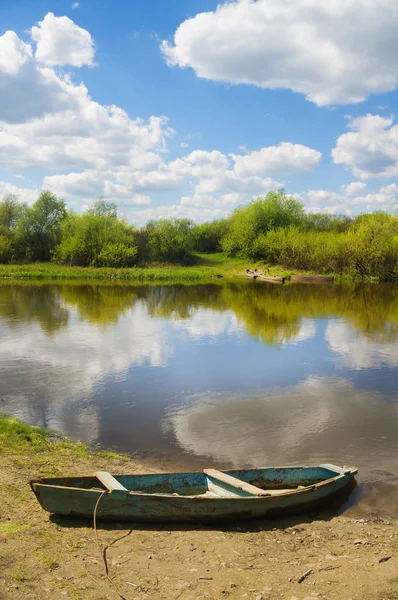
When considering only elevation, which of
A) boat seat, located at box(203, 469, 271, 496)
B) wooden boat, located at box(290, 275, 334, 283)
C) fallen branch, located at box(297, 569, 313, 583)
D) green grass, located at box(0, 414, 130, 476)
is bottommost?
fallen branch, located at box(297, 569, 313, 583)

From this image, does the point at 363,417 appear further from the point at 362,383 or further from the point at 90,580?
the point at 90,580

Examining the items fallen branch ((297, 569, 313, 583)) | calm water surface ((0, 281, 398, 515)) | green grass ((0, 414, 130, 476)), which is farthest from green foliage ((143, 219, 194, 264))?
fallen branch ((297, 569, 313, 583))

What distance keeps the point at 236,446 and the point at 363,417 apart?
4278 mm

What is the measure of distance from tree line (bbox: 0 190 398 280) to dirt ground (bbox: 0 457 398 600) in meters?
61.5

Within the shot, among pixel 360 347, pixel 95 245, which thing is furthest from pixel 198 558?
pixel 95 245

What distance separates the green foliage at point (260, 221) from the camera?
82.1 metres

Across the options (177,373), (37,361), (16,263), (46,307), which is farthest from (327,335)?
(16,263)

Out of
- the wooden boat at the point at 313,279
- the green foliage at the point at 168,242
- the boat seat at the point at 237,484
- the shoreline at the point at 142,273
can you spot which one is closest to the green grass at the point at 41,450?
the boat seat at the point at 237,484

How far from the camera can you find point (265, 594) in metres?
6.30

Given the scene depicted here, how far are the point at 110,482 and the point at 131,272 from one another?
6326cm

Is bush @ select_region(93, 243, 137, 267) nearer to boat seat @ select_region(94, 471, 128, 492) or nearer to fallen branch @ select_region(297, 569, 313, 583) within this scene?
boat seat @ select_region(94, 471, 128, 492)

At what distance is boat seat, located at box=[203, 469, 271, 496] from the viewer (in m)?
8.34

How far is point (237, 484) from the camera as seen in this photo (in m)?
8.56

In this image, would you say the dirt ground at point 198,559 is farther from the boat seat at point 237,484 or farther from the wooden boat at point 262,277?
the wooden boat at point 262,277
